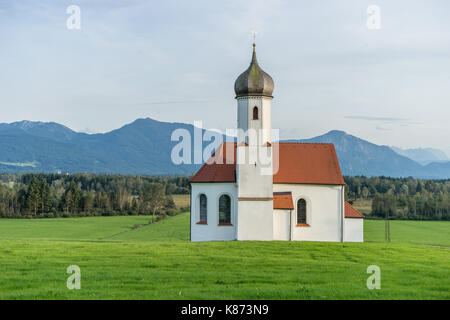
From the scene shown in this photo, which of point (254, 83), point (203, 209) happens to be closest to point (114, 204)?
point (203, 209)

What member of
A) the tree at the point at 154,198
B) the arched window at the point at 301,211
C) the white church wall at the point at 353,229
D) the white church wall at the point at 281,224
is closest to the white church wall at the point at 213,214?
the white church wall at the point at 281,224

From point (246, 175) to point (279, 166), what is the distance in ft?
13.0

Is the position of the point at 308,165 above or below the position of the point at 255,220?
above

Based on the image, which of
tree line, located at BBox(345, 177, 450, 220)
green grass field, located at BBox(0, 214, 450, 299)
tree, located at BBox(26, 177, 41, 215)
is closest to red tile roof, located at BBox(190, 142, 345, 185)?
green grass field, located at BBox(0, 214, 450, 299)

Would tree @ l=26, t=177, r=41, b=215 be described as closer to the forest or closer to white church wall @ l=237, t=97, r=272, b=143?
the forest

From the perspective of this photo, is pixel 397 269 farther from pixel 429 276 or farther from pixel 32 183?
pixel 32 183

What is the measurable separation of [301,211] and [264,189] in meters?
4.12

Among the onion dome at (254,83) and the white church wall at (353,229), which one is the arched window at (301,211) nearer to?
the white church wall at (353,229)

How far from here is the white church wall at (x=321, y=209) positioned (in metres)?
32.5

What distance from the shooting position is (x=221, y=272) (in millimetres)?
16000

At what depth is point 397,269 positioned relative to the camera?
57.8 ft

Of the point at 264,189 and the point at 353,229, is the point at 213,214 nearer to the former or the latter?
the point at 264,189

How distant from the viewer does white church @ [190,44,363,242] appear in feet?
99.5
